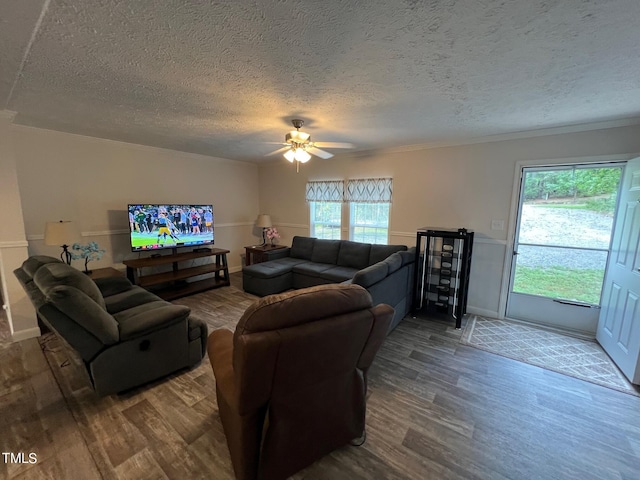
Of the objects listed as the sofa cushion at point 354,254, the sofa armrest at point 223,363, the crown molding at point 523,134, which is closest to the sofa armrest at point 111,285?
the sofa armrest at point 223,363

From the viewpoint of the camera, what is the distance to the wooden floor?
149 cm

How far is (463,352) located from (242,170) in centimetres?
502

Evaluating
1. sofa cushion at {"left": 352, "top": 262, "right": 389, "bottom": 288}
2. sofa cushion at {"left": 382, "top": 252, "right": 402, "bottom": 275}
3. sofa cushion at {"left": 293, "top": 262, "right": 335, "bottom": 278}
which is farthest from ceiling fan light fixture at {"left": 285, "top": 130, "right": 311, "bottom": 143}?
sofa cushion at {"left": 293, "top": 262, "right": 335, "bottom": 278}

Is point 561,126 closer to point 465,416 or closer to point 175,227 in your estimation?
point 465,416

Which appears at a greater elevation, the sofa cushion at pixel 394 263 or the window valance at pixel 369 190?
the window valance at pixel 369 190

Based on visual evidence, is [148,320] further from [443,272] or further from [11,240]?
[443,272]

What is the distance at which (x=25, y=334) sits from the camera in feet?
9.16

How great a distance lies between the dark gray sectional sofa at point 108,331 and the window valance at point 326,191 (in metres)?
3.22

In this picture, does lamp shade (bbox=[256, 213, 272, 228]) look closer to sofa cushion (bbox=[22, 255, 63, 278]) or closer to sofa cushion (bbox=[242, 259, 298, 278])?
sofa cushion (bbox=[242, 259, 298, 278])

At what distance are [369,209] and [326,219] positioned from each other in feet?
3.06

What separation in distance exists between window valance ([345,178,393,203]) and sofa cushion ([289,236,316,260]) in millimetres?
1052

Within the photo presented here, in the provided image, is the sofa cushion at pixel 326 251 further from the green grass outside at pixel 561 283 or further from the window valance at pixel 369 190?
the green grass outside at pixel 561 283

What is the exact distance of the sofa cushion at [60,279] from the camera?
180 cm

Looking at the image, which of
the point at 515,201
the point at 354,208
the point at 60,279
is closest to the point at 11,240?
the point at 60,279
